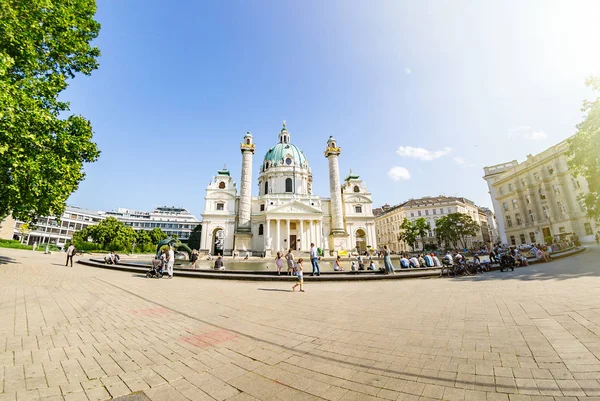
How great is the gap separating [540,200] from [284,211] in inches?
1717

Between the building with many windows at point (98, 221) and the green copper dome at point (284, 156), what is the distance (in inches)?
2447

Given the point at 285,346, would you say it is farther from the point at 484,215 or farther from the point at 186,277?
the point at 484,215

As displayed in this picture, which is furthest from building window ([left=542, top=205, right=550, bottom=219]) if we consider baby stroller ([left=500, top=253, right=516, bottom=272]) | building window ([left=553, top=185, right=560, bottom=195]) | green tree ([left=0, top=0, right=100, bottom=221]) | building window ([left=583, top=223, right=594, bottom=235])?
green tree ([left=0, top=0, right=100, bottom=221])

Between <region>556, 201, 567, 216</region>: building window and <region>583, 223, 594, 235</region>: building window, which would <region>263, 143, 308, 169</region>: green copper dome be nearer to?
<region>556, 201, 567, 216</region>: building window

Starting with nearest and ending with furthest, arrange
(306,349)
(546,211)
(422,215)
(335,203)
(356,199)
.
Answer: (306,349) < (546,211) < (335,203) < (356,199) < (422,215)

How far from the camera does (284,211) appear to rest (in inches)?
1852

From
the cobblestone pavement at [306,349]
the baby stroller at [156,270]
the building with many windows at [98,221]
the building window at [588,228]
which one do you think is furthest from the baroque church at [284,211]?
the building with many windows at [98,221]

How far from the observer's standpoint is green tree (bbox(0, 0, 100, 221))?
8.98 meters

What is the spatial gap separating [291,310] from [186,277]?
10155mm

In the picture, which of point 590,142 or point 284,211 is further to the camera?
point 284,211

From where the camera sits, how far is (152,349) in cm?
379

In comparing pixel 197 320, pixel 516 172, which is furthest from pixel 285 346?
pixel 516 172

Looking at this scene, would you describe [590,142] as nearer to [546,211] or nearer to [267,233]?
[546,211]

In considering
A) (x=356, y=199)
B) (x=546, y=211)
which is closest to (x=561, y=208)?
(x=546, y=211)
